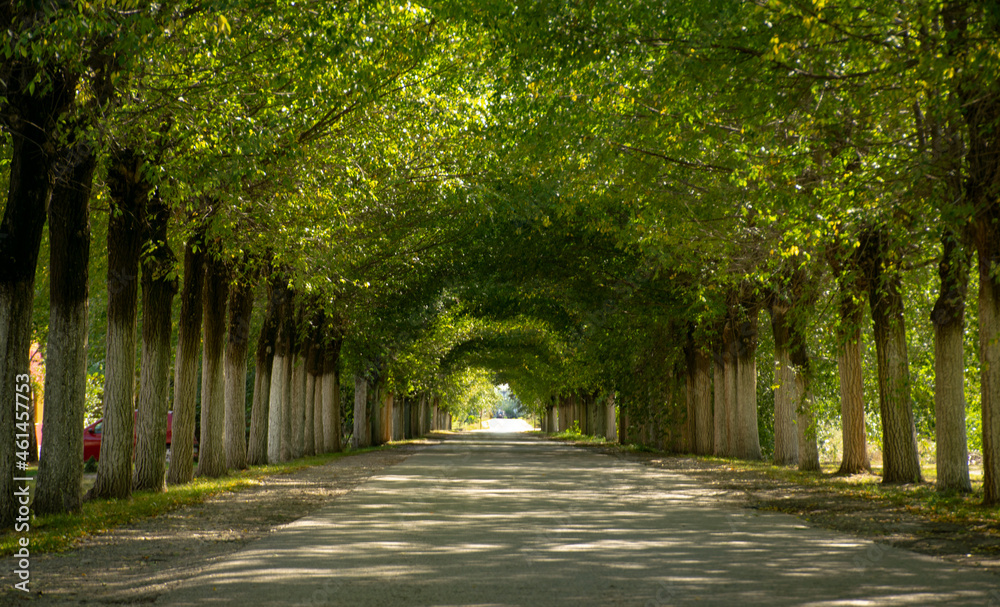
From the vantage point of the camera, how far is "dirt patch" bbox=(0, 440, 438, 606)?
7129 mm

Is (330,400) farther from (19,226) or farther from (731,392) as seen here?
(19,226)

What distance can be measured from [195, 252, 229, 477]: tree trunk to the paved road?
6299 millimetres

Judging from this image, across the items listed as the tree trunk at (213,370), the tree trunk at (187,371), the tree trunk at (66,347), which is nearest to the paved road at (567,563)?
the tree trunk at (66,347)

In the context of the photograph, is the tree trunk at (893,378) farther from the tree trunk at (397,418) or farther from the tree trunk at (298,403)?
the tree trunk at (397,418)

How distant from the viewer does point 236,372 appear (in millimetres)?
21375

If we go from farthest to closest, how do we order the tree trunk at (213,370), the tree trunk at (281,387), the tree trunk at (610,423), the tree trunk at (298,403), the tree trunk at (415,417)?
the tree trunk at (415,417) < the tree trunk at (610,423) < the tree trunk at (298,403) < the tree trunk at (281,387) < the tree trunk at (213,370)

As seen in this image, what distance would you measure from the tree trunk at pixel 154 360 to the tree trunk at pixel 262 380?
8372 mm

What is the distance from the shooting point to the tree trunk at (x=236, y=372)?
20828mm

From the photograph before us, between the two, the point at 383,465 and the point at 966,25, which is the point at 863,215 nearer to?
the point at 966,25

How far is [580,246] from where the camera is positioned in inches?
1059

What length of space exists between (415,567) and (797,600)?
127 inches

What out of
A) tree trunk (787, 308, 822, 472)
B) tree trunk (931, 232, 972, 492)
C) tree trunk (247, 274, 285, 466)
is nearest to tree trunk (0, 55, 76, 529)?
tree trunk (931, 232, 972, 492)

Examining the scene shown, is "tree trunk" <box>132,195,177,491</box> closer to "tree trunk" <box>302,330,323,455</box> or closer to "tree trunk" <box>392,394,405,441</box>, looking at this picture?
Answer: "tree trunk" <box>302,330,323,455</box>

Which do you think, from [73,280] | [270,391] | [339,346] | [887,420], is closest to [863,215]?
[887,420]
